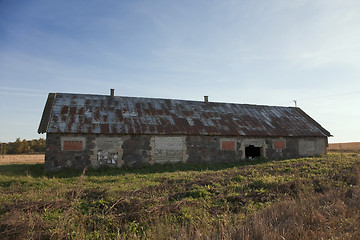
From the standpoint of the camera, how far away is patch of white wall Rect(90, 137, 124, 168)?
12.7m

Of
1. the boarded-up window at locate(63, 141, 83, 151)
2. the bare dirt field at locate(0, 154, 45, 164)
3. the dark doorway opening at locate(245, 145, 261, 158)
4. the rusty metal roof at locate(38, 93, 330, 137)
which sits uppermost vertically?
the rusty metal roof at locate(38, 93, 330, 137)

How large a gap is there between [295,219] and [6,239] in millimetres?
5094

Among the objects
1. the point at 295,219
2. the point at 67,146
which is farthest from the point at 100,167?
the point at 295,219

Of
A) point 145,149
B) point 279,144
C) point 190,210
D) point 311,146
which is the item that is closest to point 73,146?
point 145,149

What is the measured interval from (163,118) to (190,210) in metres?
9.73

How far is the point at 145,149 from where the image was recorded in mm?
13508

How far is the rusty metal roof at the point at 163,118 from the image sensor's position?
13336 millimetres

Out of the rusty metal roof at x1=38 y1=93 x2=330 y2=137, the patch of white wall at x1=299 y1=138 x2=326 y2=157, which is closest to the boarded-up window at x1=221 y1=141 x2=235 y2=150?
the rusty metal roof at x1=38 y1=93 x2=330 y2=137

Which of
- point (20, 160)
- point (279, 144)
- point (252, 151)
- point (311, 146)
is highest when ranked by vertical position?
A: point (279, 144)

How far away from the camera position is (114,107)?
50.9 feet

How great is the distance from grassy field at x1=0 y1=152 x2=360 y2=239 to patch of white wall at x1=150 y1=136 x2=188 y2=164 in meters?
4.21

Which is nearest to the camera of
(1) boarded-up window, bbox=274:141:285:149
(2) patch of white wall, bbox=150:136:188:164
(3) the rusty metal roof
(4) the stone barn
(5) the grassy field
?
(5) the grassy field

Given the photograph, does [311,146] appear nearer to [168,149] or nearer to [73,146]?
[168,149]

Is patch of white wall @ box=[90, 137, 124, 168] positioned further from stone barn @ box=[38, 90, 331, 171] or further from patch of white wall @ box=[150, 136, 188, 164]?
patch of white wall @ box=[150, 136, 188, 164]
